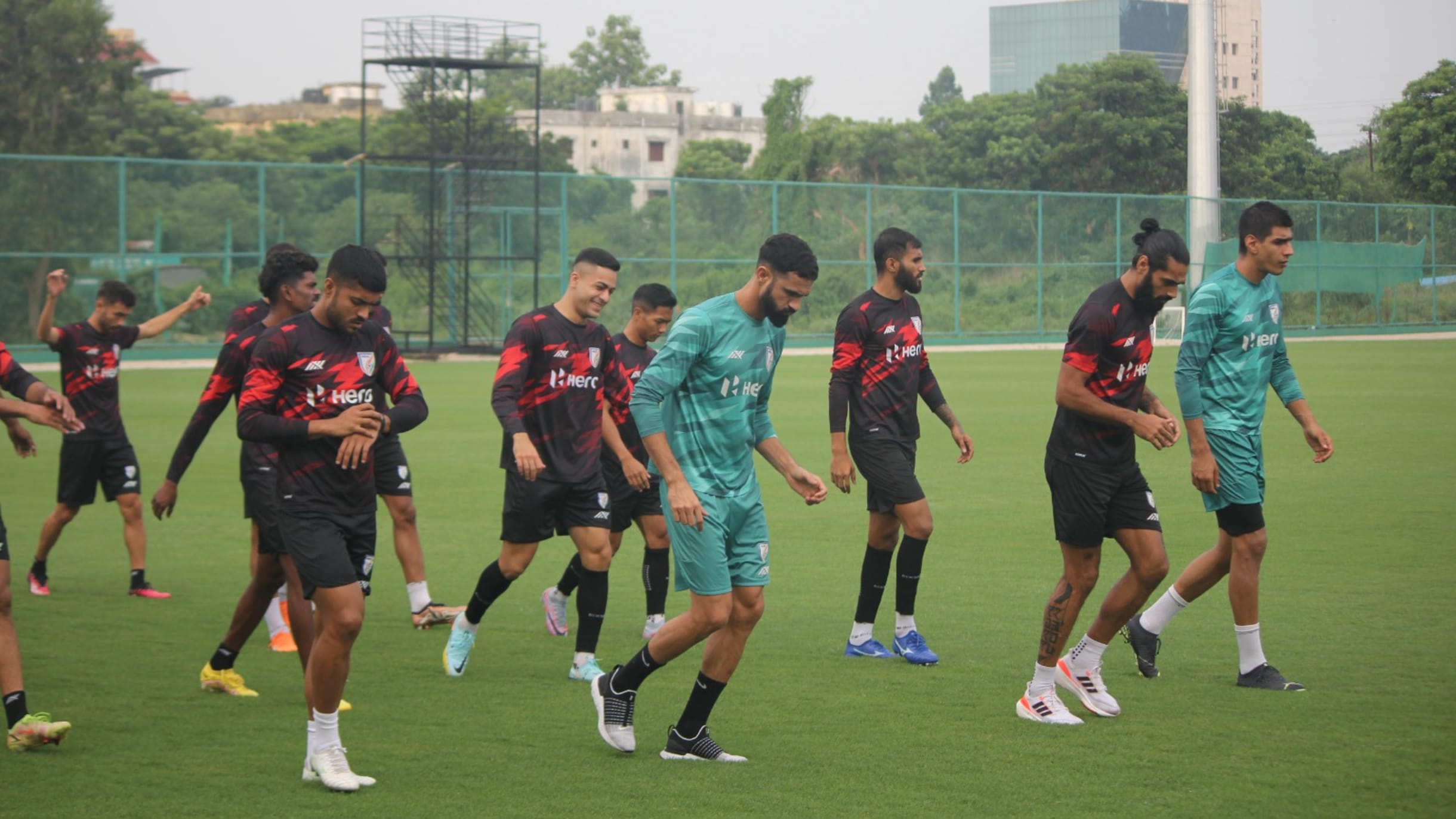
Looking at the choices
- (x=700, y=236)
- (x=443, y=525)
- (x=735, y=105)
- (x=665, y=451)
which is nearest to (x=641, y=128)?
(x=735, y=105)

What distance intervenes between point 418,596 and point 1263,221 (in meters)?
5.16

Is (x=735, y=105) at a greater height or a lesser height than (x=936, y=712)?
greater

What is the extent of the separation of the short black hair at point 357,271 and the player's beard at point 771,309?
57.9 inches

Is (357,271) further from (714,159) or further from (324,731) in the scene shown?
(714,159)

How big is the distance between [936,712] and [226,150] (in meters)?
73.4

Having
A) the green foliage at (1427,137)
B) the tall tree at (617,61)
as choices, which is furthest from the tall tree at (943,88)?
the green foliage at (1427,137)

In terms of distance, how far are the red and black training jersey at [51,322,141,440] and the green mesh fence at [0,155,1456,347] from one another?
26.4 metres

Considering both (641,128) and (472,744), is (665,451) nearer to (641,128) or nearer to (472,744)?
(472,744)

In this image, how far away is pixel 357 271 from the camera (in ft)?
18.6

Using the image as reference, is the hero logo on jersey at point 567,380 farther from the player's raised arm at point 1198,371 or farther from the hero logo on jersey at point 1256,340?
the hero logo on jersey at point 1256,340

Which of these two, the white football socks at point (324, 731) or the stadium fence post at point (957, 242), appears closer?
the white football socks at point (324, 731)

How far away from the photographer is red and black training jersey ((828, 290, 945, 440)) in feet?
26.5

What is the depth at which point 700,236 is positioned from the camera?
42.0 metres

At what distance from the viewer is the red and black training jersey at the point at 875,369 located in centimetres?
806
